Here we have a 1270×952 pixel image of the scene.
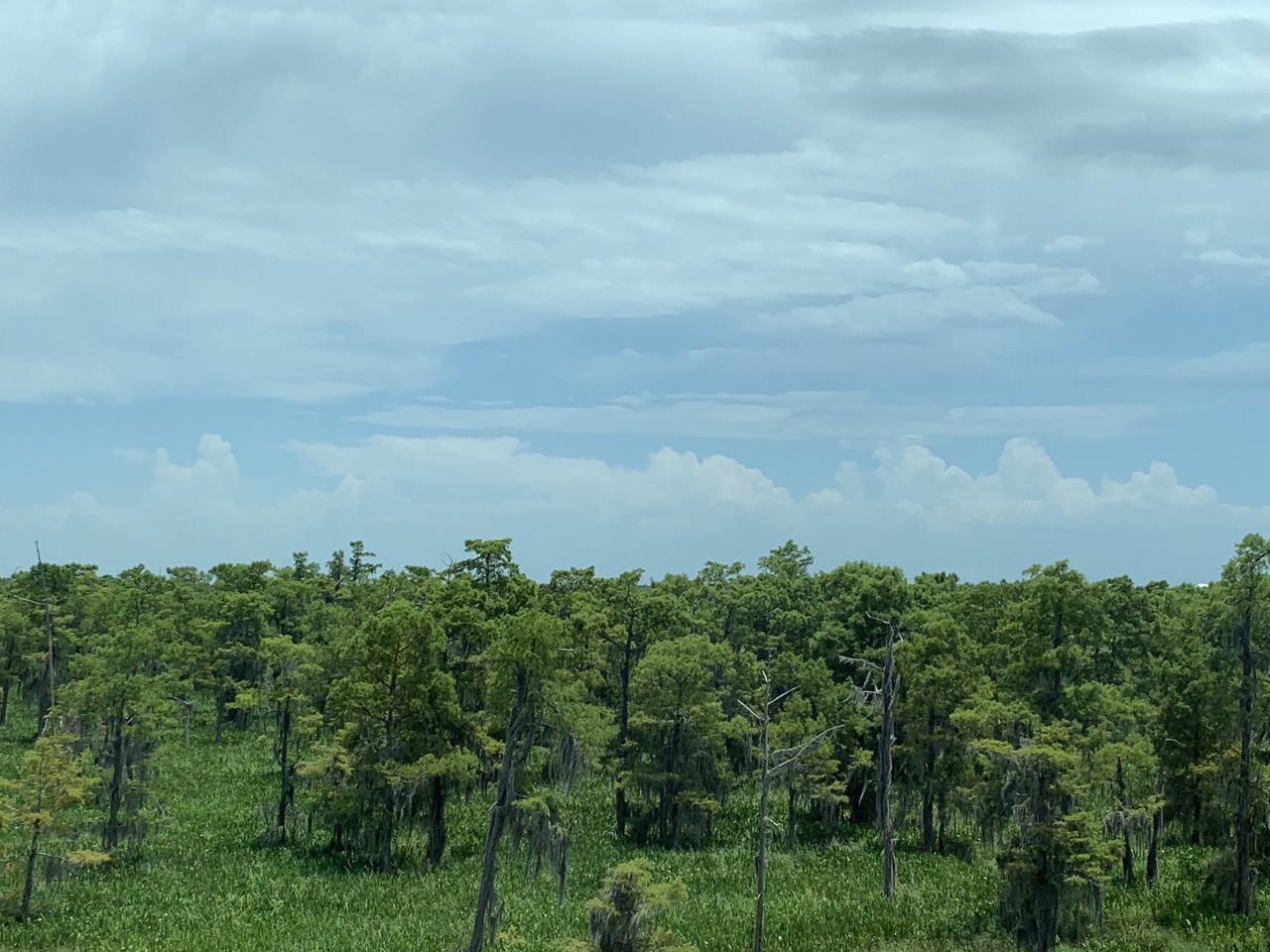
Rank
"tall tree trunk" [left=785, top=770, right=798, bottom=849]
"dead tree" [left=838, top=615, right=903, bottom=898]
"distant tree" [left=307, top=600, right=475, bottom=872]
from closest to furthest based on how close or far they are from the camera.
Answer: "dead tree" [left=838, top=615, right=903, bottom=898] < "distant tree" [left=307, top=600, right=475, bottom=872] < "tall tree trunk" [left=785, top=770, right=798, bottom=849]

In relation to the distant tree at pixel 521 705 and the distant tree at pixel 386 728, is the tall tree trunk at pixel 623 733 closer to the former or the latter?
the distant tree at pixel 386 728

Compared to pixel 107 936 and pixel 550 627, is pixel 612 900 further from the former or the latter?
pixel 107 936

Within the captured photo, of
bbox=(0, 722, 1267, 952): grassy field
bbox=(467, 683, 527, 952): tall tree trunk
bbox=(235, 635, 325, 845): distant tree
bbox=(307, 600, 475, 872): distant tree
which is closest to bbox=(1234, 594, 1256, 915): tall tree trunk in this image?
bbox=(0, 722, 1267, 952): grassy field

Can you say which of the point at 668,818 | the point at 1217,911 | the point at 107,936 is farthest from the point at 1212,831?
the point at 107,936

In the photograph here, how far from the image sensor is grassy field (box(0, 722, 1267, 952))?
105 ft

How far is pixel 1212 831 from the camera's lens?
38.2 m

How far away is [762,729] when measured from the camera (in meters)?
37.5

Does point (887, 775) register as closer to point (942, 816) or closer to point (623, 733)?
point (942, 816)

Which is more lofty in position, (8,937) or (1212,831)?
(1212,831)

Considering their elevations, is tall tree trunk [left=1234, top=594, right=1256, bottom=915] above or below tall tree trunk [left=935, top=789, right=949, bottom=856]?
above

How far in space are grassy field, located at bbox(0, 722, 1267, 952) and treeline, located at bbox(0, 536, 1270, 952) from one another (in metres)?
1.35

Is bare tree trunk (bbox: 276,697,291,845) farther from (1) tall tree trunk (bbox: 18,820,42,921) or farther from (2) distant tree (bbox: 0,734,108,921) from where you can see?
(1) tall tree trunk (bbox: 18,820,42,921)

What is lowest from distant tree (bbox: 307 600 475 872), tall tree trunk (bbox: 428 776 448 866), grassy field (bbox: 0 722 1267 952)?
grassy field (bbox: 0 722 1267 952)

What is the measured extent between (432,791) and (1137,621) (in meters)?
42.9
